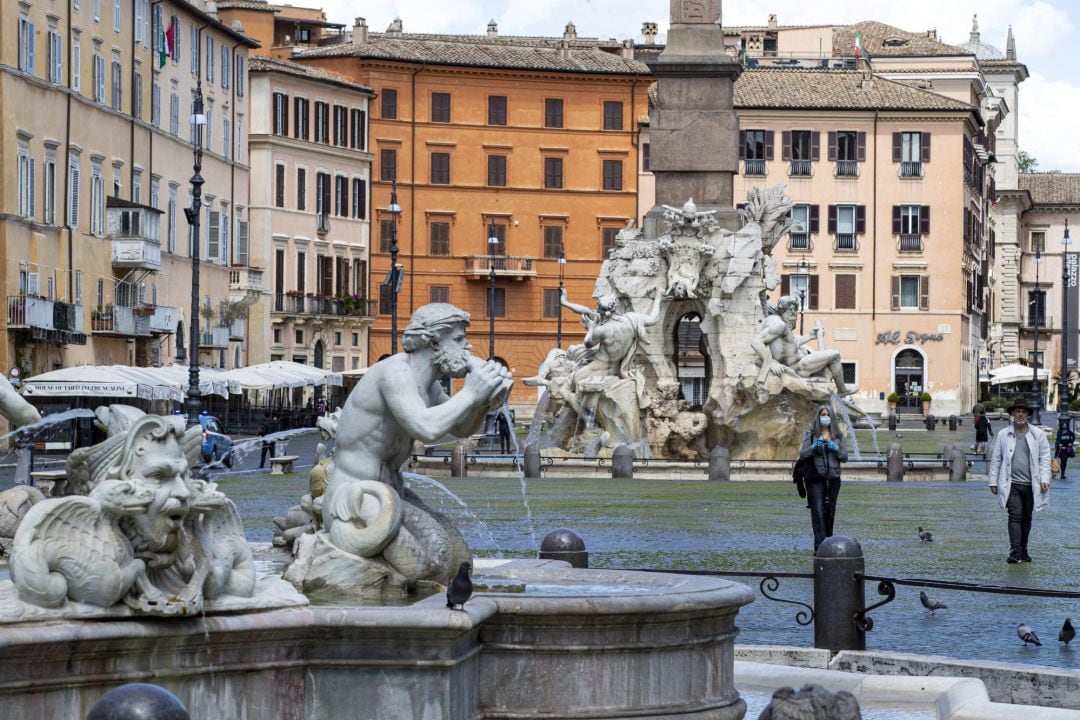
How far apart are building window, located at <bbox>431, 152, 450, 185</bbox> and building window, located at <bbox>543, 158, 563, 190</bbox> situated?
3.90m

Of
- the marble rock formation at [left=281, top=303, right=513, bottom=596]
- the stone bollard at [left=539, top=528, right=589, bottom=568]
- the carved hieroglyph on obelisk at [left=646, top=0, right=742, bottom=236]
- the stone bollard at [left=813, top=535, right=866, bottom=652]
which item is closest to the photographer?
the marble rock formation at [left=281, top=303, right=513, bottom=596]

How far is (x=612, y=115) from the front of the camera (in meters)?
83.9

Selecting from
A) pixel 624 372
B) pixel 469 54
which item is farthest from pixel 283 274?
pixel 624 372

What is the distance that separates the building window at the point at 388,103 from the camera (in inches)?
3211

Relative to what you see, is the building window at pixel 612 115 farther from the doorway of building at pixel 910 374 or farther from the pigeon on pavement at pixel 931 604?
the pigeon on pavement at pixel 931 604

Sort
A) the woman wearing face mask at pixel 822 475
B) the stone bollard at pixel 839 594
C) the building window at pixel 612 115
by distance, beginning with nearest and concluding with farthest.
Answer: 1. the stone bollard at pixel 839 594
2. the woman wearing face mask at pixel 822 475
3. the building window at pixel 612 115

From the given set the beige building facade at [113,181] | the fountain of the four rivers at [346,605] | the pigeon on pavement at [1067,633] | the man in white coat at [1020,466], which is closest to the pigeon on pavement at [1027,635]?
→ the pigeon on pavement at [1067,633]

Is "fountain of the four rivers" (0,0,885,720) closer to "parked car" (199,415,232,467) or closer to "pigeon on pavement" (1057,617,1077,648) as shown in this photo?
"pigeon on pavement" (1057,617,1077,648)

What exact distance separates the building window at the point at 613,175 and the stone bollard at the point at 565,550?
239 feet

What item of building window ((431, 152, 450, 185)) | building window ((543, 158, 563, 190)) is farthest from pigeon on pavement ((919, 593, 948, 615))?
building window ((543, 158, 563, 190))

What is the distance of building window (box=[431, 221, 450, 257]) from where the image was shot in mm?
82562

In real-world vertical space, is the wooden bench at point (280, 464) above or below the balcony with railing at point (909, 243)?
below

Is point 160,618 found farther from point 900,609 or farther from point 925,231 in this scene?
point 925,231

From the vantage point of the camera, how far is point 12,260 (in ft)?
158
